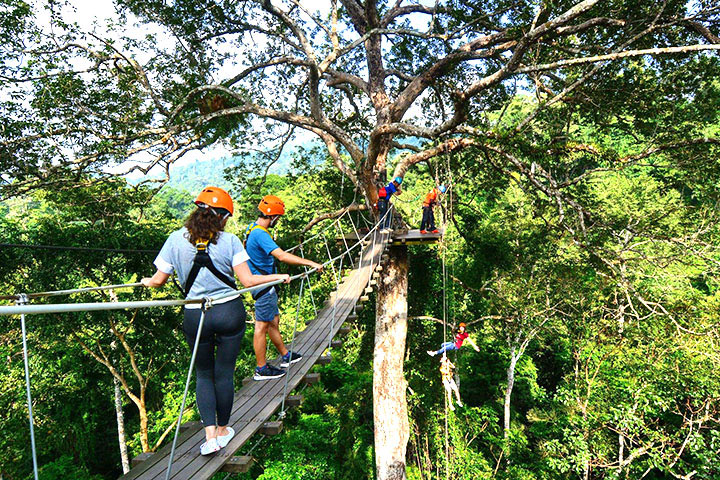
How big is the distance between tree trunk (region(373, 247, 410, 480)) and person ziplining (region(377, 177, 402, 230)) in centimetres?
50

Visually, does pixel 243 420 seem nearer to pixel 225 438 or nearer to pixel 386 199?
pixel 225 438

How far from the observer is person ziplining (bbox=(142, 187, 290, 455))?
1.75 meters

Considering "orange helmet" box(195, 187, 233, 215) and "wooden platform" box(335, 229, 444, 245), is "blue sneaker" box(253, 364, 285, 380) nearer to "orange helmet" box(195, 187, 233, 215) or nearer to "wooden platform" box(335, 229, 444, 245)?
"orange helmet" box(195, 187, 233, 215)

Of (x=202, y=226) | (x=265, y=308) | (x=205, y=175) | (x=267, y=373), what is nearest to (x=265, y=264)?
(x=265, y=308)

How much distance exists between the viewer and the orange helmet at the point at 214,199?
5.77 feet

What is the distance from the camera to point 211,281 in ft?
5.84

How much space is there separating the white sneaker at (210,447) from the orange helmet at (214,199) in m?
1.17

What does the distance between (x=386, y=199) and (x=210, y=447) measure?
4.74m

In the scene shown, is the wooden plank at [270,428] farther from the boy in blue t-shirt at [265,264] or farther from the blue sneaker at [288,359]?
the blue sneaker at [288,359]

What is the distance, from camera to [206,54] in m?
6.60

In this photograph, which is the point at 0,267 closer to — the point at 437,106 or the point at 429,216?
the point at 429,216

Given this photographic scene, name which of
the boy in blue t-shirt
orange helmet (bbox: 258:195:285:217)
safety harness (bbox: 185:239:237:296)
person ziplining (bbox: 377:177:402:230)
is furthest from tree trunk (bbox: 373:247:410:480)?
safety harness (bbox: 185:239:237:296)

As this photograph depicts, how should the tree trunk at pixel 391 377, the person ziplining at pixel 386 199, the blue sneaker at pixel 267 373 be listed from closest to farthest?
1. the blue sneaker at pixel 267 373
2. the tree trunk at pixel 391 377
3. the person ziplining at pixel 386 199

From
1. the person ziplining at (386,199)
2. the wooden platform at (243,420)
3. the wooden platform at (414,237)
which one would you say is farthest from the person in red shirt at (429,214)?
the wooden platform at (243,420)
